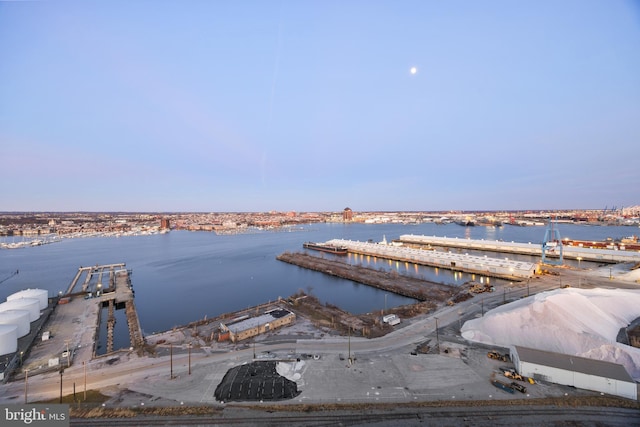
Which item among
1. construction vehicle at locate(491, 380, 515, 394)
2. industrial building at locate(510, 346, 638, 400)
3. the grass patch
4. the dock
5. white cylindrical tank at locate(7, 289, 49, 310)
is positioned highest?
white cylindrical tank at locate(7, 289, 49, 310)

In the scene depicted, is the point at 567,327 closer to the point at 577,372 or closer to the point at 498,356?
the point at 577,372

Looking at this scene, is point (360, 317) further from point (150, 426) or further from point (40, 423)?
point (40, 423)

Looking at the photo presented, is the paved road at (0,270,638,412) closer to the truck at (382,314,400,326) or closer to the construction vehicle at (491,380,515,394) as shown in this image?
the construction vehicle at (491,380,515,394)

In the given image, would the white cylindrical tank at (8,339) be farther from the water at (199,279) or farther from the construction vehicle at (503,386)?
the construction vehicle at (503,386)

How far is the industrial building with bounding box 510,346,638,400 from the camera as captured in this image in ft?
26.6

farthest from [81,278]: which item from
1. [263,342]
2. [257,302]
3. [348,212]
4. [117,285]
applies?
[348,212]

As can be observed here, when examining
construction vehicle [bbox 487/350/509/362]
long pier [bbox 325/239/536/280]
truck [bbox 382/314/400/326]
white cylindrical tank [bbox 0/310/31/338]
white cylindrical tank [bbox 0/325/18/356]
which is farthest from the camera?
long pier [bbox 325/239/536/280]

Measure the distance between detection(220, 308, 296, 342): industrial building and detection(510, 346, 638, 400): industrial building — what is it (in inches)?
376

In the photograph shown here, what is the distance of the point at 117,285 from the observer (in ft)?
81.3

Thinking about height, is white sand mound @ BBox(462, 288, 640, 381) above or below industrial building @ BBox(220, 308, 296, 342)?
above

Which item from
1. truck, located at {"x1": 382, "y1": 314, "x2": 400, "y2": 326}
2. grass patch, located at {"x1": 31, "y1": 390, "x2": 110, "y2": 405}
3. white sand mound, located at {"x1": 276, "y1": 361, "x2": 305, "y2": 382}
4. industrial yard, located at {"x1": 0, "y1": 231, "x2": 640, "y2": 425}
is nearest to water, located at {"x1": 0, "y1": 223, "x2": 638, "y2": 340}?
industrial yard, located at {"x1": 0, "y1": 231, "x2": 640, "y2": 425}

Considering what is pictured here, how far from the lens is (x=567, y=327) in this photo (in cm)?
1095

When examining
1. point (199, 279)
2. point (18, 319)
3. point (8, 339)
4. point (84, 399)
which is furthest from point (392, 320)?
point (199, 279)

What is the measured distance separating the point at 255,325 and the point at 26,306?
12.0m
